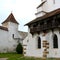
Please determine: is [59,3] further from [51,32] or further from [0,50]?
[0,50]

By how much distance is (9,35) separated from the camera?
146 feet

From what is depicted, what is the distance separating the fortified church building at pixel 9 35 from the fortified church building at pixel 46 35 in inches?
552

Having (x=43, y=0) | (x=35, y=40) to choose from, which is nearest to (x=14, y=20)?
(x=43, y=0)

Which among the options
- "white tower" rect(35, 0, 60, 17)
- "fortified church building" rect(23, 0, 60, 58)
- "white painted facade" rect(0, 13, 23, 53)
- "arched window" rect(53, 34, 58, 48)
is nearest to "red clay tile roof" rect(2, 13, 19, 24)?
"white painted facade" rect(0, 13, 23, 53)

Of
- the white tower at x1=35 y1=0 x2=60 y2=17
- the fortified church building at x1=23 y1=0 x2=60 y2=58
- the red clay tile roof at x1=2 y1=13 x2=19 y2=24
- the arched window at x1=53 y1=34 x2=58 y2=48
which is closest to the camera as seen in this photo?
the fortified church building at x1=23 y1=0 x2=60 y2=58

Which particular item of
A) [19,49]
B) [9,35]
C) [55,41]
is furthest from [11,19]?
[55,41]

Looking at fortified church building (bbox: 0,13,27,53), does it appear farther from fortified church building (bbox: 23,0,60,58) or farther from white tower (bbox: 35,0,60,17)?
white tower (bbox: 35,0,60,17)

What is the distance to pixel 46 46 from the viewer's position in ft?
80.2

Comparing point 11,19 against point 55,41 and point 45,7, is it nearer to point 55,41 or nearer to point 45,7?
point 45,7

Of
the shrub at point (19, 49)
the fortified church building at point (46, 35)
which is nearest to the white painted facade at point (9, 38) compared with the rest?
the shrub at point (19, 49)

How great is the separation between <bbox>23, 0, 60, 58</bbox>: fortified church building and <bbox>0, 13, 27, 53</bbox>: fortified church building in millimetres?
14018

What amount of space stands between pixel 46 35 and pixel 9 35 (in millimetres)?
21121

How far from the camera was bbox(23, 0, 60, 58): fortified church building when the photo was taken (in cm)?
2312

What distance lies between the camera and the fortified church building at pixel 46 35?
2312 cm
